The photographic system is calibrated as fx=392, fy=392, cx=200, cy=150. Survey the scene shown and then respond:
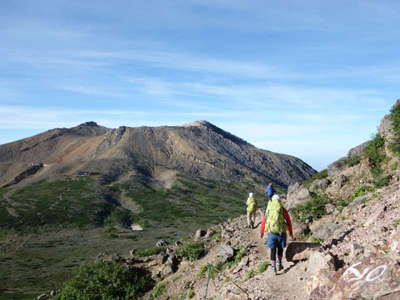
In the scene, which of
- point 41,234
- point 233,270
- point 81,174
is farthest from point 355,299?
point 81,174

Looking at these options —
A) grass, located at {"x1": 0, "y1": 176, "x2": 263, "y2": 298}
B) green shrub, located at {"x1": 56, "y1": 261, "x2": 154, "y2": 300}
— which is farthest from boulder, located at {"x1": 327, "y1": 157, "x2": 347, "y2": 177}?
green shrub, located at {"x1": 56, "y1": 261, "x2": 154, "y2": 300}

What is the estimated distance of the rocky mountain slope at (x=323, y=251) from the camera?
1016 cm

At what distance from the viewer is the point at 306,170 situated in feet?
653

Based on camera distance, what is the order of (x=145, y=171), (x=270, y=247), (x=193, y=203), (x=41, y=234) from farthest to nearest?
(x=145, y=171), (x=193, y=203), (x=41, y=234), (x=270, y=247)

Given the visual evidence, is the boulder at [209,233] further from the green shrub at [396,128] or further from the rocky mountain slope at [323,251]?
the green shrub at [396,128]

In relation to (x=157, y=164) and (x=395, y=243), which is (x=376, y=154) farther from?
(x=157, y=164)

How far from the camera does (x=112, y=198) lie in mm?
127250

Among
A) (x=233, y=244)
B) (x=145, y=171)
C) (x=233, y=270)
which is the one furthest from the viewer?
(x=145, y=171)

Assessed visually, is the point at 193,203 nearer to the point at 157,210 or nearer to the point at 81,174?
the point at 157,210

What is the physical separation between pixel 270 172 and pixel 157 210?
88.6 metres

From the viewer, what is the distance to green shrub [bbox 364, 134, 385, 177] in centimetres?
2267

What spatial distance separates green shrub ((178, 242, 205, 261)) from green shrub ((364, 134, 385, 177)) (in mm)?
10709

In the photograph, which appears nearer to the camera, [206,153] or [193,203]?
[193,203]

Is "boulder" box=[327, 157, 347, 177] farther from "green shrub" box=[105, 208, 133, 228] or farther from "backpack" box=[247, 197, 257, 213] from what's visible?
"green shrub" box=[105, 208, 133, 228]
